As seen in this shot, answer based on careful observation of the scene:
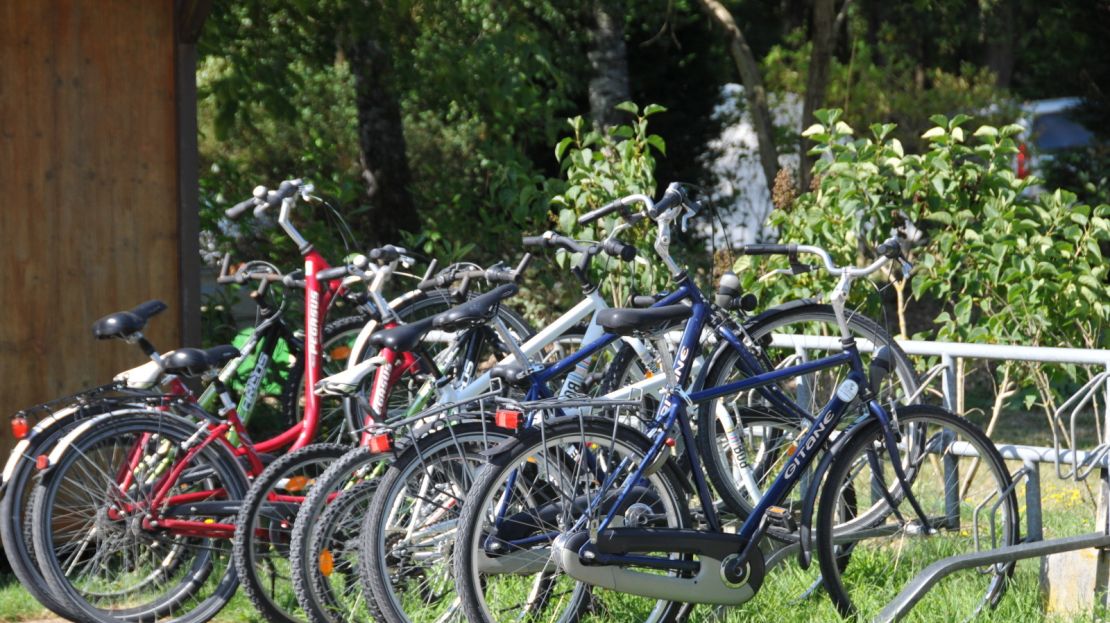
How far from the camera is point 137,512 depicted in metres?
4.50

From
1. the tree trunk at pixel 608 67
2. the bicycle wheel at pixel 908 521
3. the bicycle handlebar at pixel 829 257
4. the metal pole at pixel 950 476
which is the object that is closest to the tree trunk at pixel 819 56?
the tree trunk at pixel 608 67

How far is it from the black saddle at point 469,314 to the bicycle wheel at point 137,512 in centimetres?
91

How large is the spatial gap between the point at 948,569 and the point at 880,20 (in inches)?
648

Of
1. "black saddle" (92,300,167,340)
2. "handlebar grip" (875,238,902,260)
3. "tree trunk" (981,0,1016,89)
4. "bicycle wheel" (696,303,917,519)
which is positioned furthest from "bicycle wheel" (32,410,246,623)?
"tree trunk" (981,0,1016,89)

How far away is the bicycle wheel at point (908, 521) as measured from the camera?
4.26 m

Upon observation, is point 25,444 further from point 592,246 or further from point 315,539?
point 592,246

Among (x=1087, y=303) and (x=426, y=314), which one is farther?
(x=426, y=314)

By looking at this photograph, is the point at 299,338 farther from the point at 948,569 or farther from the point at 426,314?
the point at 948,569

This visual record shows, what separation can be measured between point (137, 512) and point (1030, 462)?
2968mm

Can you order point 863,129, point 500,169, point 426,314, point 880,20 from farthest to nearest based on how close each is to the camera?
point 880,20 < point 863,129 < point 500,169 < point 426,314

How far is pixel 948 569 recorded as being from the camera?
4.14 m

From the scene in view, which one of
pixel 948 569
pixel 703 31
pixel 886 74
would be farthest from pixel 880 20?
pixel 948 569

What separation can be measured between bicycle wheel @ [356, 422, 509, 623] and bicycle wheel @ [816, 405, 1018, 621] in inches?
43.0

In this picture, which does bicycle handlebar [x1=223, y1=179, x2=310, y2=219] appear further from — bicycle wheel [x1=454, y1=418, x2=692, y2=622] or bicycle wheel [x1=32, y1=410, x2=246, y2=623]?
bicycle wheel [x1=454, y1=418, x2=692, y2=622]
